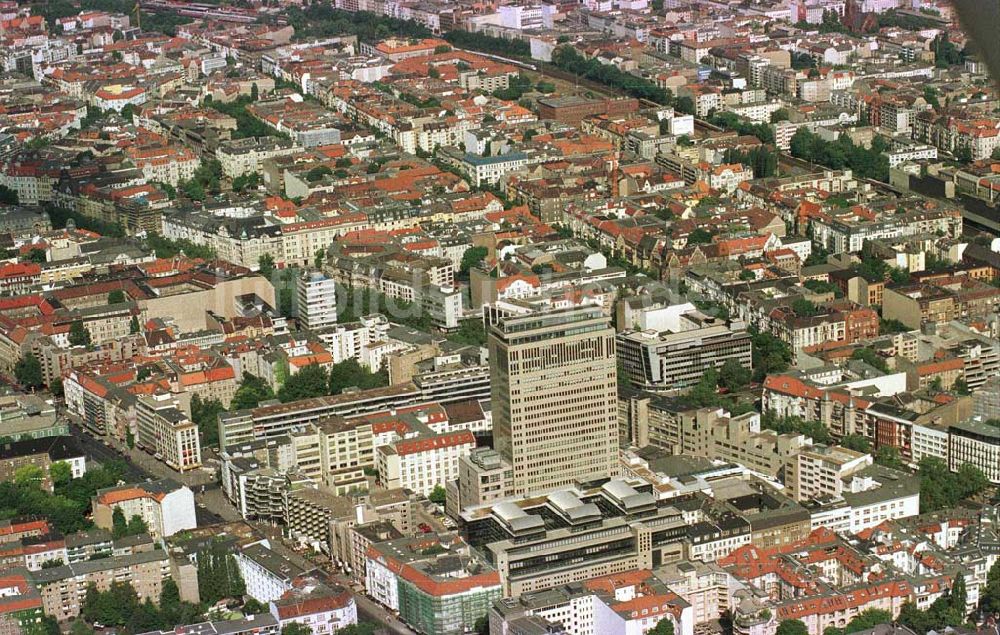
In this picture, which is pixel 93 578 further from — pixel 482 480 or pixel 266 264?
pixel 266 264

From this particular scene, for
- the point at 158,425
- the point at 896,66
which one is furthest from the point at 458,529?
the point at 896,66

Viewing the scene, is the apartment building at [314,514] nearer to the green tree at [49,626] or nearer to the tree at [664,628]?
the green tree at [49,626]

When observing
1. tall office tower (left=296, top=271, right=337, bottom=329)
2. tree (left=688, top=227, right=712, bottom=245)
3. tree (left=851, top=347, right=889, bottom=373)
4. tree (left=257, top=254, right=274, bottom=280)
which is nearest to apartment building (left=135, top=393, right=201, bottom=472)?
tall office tower (left=296, top=271, right=337, bottom=329)

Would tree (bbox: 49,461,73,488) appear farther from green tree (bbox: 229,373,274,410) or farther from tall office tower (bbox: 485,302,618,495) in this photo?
tall office tower (bbox: 485,302,618,495)

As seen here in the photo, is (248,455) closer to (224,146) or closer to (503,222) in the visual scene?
(503,222)

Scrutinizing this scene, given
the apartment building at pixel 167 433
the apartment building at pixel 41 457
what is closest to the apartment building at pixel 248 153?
the apartment building at pixel 167 433

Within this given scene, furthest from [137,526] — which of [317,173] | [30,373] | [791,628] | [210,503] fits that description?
[317,173]
